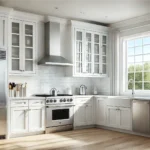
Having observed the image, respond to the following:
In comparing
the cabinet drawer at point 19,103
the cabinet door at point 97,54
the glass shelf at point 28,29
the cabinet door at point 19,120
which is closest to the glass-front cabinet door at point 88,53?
the cabinet door at point 97,54

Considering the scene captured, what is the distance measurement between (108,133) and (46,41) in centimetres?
266

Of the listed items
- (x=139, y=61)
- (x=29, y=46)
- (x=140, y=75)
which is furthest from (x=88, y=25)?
(x=140, y=75)

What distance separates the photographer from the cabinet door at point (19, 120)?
564 centimetres

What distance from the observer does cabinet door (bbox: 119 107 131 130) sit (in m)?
6.01

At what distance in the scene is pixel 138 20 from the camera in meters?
6.61

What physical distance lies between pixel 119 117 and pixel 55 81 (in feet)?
6.15

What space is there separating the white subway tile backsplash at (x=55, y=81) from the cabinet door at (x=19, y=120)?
76 centimetres

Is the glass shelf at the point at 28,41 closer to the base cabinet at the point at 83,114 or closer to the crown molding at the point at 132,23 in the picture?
the base cabinet at the point at 83,114

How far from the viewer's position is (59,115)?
20.7ft

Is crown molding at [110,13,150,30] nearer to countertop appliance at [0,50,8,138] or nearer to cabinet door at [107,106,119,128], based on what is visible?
cabinet door at [107,106,119,128]

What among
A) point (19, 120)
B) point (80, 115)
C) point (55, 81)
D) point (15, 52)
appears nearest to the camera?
point (19, 120)

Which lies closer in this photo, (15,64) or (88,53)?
(15,64)

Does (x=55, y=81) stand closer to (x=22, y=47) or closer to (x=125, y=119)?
(x=22, y=47)

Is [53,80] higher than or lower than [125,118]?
higher
